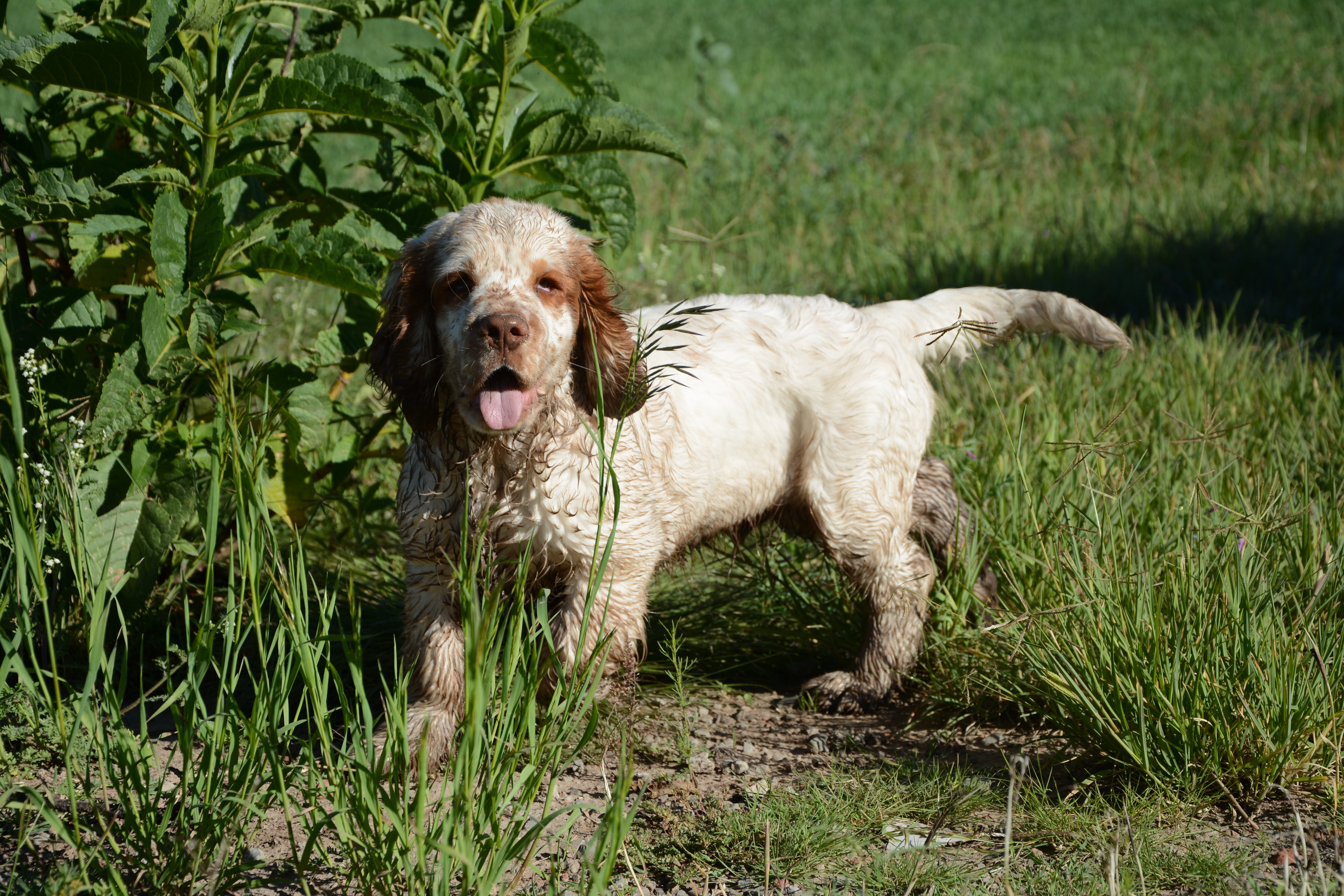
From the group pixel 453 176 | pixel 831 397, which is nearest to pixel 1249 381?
pixel 831 397

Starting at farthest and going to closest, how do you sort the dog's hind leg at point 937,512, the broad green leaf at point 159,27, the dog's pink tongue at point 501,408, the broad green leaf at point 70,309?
the dog's hind leg at point 937,512
the broad green leaf at point 70,309
the dog's pink tongue at point 501,408
the broad green leaf at point 159,27

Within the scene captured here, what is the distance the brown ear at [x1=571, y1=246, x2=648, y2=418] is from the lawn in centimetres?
29

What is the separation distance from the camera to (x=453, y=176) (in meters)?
3.13

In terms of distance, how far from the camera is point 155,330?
257 centimetres

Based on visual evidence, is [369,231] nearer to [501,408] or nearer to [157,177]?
[157,177]

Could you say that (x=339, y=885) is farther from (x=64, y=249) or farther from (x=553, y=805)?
(x=64, y=249)

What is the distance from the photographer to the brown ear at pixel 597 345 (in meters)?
2.71

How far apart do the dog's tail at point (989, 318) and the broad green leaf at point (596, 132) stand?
963mm

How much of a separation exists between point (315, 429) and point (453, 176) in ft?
2.62

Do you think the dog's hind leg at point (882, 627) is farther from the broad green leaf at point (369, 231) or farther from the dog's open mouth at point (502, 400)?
the broad green leaf at point (369, 231)

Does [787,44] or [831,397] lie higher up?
[787,44]

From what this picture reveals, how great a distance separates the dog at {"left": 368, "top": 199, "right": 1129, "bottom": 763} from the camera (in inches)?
101

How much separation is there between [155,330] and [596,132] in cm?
117

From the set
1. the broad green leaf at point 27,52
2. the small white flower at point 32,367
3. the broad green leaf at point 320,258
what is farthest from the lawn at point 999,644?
the broad green leaf at point 27,52
